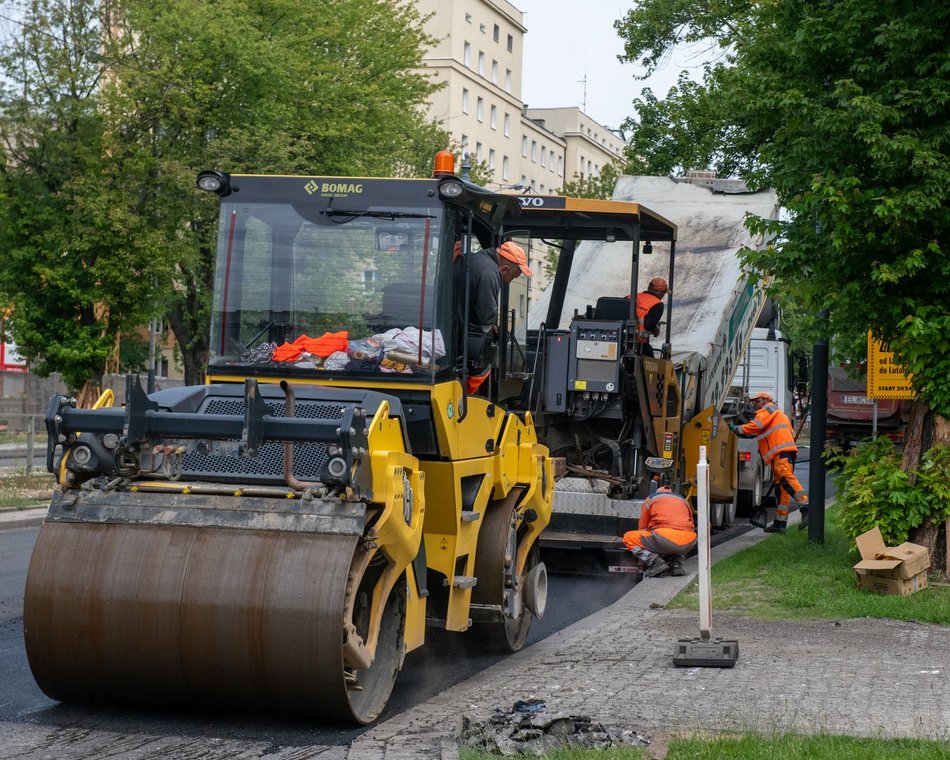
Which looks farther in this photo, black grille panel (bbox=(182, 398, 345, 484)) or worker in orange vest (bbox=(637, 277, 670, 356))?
worker in orange vest (bbox=(637, 277, 670, 356))

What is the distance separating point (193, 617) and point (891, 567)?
6.10 m

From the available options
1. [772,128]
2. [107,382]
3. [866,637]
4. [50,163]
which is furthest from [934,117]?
[107,382]

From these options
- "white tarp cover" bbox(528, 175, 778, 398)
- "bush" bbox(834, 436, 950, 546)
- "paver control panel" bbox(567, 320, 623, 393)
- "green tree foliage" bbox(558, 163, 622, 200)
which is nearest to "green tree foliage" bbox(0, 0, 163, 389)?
"white tarp cover" bbox(528, 175, 778, 398)

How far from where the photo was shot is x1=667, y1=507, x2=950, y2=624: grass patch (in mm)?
9523

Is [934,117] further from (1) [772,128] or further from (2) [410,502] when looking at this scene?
(2) [410,502]

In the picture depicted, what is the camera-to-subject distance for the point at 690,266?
50.4ft

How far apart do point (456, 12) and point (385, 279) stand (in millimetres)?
72174

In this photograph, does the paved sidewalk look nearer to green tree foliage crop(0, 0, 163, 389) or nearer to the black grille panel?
the black grille panel

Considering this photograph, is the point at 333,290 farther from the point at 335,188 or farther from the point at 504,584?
the point at 504,584

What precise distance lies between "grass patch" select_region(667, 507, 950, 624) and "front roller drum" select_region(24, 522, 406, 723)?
468 cm

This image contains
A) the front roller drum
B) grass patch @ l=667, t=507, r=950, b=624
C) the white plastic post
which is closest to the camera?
the front roller drum

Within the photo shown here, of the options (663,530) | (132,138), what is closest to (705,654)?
(663,530)

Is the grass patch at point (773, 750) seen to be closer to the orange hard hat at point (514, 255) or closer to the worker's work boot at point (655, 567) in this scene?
the orange hard hat at point (514, 255)

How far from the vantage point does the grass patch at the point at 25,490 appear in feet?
58.1
